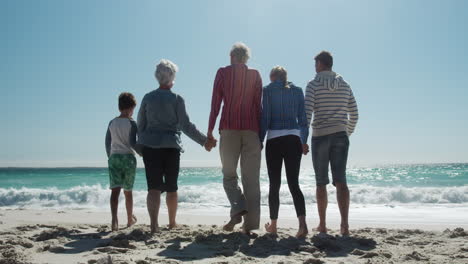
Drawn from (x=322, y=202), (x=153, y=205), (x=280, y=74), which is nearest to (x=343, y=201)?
(x=322, y=202)

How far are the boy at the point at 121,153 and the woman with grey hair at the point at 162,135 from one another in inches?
13.6

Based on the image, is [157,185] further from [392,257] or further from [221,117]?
[392,257]

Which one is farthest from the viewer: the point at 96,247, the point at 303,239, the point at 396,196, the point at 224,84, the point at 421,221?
the point at 396,196

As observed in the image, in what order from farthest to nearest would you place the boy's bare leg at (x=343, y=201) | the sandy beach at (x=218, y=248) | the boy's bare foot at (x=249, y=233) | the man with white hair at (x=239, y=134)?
the boy's bare leg at (x=343, y=201) → the man with white hair at (x=239, y=134) → the boy's bare foot at (x=249, y=233) → the sandy beach at (x=218, y=248)

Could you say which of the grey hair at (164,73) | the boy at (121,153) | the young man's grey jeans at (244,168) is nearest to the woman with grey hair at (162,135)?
the grey hair at (164,73)

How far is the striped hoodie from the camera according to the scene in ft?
13.3

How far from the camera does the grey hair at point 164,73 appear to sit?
4238 mm

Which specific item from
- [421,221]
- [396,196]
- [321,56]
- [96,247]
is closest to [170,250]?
[96,247]

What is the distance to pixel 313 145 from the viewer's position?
4.16 meters

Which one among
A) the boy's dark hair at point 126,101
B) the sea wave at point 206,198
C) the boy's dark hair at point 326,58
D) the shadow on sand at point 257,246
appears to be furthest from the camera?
the sea wave at point 206,198

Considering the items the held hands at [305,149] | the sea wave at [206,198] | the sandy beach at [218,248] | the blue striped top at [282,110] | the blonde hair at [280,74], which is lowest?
the sea wave at [206,198]

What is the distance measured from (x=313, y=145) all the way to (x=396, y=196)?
900 cm

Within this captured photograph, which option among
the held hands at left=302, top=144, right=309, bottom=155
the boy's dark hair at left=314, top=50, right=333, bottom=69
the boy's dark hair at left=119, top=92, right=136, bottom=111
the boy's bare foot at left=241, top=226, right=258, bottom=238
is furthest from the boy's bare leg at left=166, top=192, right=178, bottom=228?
the boy's dark hair at left=314, top=50, right=333, bottom=69

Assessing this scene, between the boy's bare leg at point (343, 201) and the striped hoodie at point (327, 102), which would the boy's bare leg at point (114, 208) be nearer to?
the striped hoodie at point (327, 102)
